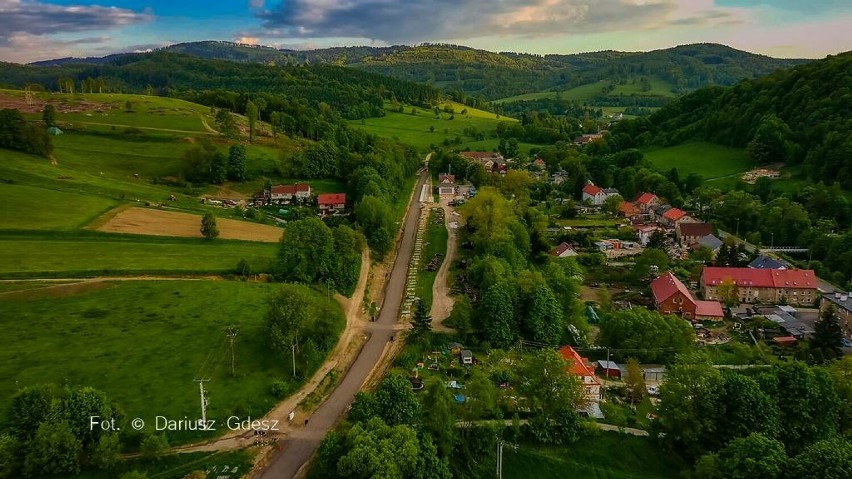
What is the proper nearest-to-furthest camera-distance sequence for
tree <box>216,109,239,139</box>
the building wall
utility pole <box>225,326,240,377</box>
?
utility pole <box>225,326,240,377</box> < the building wall < tree <box>216,109,239,139</box>

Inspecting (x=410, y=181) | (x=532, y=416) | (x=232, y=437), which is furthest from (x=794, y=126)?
(x=232, y=437)

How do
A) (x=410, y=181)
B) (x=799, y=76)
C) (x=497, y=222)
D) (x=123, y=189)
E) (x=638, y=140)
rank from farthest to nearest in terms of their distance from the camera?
(x=638, y=140) < (x=799, y=76) < (x=410, y=181) < (x=123, y=189) < (x=497, y=222)

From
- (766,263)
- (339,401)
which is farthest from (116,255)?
(766,263)

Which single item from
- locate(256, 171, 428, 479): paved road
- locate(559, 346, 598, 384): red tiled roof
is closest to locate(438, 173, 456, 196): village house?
locate(256, 171, 428, 479): paved road

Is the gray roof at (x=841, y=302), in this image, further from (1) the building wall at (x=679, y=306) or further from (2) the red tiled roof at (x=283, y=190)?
(2) the red tiled roof at (x=283, y=190)

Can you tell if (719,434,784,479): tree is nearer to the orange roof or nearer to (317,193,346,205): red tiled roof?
(317,193,346,205): red tiled roof

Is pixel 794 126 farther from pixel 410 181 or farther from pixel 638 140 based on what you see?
pixel 410 181

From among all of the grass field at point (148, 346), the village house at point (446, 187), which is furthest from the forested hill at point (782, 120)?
the grass field at point (148, 346)
